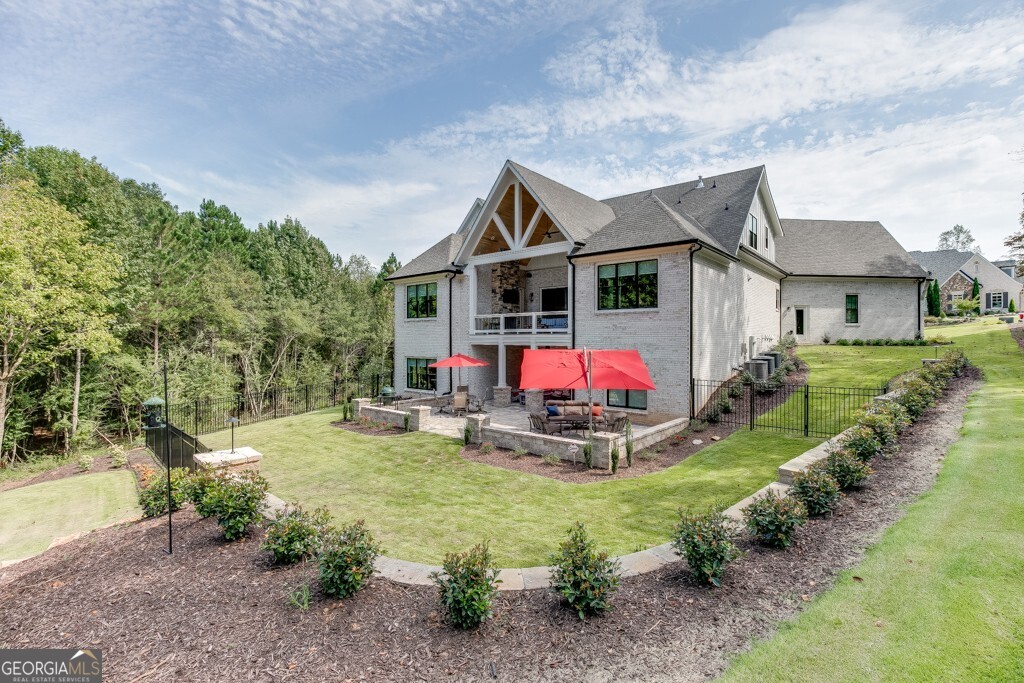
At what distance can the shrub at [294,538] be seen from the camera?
5469 millimetres

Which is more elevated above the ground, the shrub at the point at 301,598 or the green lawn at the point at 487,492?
the shrub at the point at 301,598

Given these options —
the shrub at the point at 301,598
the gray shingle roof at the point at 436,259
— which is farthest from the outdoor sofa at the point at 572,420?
the gray shingle roof at the point at 436,259

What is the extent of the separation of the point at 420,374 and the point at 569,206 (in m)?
11.9

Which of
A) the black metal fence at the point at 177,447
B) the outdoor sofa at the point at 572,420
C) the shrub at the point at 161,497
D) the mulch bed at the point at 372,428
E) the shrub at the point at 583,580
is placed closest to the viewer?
the shrub at the point at 583,580

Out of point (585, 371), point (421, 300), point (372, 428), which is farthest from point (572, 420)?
point (421, 300)

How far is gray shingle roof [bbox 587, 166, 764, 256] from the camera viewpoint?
59.4ft

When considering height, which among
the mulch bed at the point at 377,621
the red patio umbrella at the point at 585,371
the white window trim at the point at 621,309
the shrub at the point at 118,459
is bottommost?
the shrub at the point at 118,459

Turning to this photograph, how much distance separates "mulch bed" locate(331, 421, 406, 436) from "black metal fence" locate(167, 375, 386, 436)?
18.6 feet

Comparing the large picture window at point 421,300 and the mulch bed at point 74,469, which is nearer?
the mulch bed at point 74,469

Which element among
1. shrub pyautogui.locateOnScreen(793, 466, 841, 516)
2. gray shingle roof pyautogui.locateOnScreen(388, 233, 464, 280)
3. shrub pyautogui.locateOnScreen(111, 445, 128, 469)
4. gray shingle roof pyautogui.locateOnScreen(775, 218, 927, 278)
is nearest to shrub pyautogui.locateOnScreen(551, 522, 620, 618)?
shrub pyautogui.locateOnScreen(793, 466, 841, 516)

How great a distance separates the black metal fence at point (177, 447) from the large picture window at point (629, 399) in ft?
44.4

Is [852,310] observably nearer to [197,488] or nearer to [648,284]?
[648,284]

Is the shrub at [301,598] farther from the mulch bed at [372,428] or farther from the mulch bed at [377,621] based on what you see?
the mulch bed at [372,428]

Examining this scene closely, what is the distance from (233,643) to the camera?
4.15m
